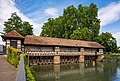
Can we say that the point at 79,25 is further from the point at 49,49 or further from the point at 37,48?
the point at 37,48

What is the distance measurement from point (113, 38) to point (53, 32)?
1654cm

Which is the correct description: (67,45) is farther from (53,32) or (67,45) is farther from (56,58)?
(53,32)

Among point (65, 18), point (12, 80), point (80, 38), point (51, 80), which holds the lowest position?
point (51, 80)

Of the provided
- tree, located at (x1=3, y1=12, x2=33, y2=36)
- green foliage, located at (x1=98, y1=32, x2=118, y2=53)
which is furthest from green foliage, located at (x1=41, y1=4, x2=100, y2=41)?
tree, located at (x1=3, y1=12, x2=33, y2=36)

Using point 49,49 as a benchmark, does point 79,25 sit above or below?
above

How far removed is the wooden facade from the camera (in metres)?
25.1

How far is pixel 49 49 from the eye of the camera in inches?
1228

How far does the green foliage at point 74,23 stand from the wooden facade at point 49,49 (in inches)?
349

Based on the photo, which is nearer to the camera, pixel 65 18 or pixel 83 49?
pixel 83 49

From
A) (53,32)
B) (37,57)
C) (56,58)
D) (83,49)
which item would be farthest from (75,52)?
(53,32)

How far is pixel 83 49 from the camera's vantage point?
119 ft

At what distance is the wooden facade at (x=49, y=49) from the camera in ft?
82.5

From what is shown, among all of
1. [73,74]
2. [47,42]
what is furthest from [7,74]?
[47,42]

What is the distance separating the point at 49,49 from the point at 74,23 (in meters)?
17.4
